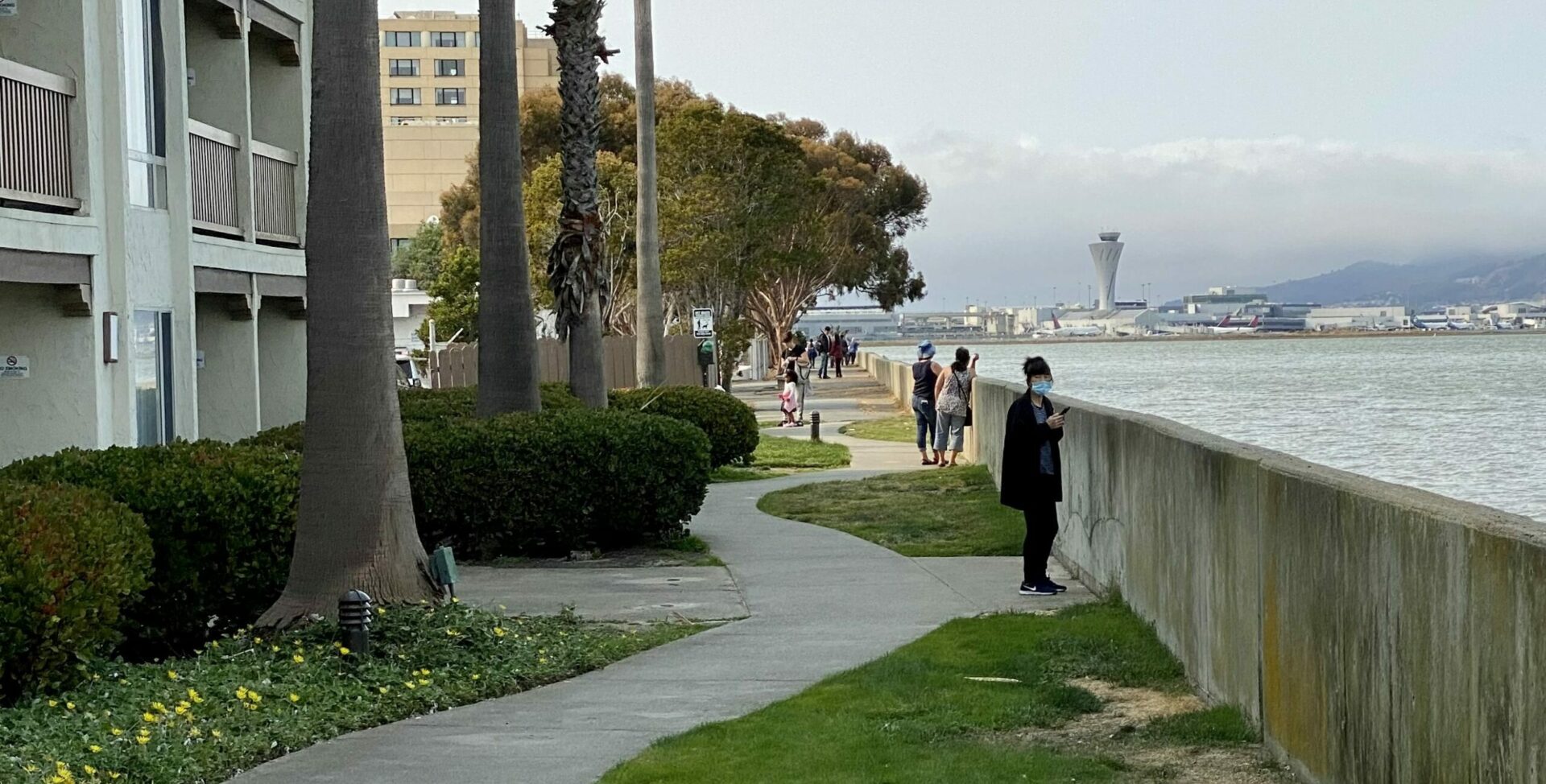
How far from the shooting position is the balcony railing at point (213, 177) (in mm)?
18953

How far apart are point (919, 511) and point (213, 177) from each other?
8511 mm

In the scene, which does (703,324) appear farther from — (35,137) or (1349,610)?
(1349,610)

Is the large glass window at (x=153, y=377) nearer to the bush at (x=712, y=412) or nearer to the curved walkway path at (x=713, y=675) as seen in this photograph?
the curved walkway path at (x=713, y=675)

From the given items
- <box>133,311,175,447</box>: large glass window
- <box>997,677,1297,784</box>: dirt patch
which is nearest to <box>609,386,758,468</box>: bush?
<box>133,311,175,447</box>: large glass window

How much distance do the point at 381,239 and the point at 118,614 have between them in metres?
3.33

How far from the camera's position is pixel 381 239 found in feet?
38.2

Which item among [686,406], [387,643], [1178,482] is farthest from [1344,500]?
[686,406]

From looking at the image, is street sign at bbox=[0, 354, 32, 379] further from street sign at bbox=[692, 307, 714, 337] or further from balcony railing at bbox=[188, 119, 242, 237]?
street sign at bbox=[692, 307, 714, 337]

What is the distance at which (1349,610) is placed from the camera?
6914mm

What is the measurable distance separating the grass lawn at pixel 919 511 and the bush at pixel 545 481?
2.42m

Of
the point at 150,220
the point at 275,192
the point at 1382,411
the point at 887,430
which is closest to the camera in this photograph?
the point at 150,220

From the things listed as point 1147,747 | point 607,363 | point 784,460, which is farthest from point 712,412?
point 607,363

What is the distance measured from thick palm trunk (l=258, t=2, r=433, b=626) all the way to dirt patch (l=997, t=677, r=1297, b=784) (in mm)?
4449

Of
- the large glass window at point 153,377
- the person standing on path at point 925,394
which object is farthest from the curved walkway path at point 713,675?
the person standing on path at point 925,394
